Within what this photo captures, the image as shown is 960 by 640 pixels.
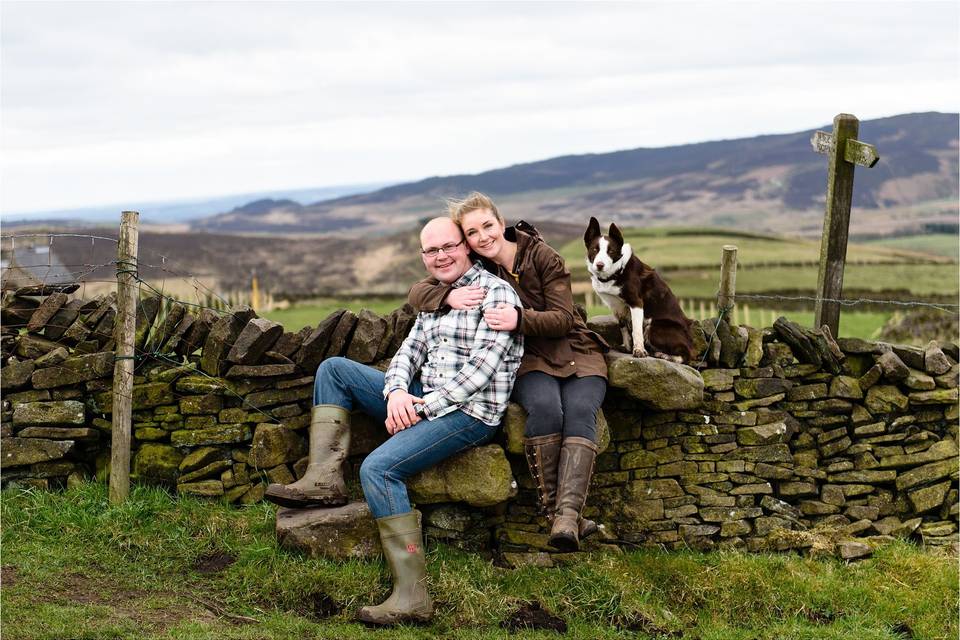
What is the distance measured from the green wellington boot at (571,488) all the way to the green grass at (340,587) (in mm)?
704

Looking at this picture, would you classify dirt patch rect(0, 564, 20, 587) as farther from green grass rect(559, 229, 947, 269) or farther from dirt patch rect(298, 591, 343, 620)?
green grass rect(559, 229, 947, 269)

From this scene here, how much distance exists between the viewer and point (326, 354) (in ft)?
22.7

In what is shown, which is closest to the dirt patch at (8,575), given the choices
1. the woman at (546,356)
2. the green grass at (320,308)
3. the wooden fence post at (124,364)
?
the wooden fence post at (124,364)

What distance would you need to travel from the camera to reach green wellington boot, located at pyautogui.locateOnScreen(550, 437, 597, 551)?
5527mm

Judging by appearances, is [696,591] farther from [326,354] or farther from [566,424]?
[326,354]

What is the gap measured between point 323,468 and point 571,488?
1.69m

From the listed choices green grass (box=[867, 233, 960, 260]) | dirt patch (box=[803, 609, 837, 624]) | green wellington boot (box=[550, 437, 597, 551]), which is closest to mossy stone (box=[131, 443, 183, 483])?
green wellington boot (box=[550, 437, 597, 551])

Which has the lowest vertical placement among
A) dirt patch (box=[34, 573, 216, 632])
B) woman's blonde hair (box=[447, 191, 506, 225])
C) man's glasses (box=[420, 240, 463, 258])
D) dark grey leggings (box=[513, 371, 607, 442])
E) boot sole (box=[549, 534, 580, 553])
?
dirt patch (box=[34, 573, 216, 632])

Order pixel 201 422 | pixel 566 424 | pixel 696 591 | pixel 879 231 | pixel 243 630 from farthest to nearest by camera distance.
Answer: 1. pixel 879 231
2. pixel 201 422
3. pixel 696 591
4. pixel 566 424
5. pixel 243 630

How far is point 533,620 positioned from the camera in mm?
5816

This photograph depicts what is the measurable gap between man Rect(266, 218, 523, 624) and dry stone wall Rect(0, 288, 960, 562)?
379 mm

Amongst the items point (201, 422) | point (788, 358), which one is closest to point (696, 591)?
point (788, 358)

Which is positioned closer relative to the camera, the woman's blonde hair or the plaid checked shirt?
the plaid checked shirt

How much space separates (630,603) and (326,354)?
2.92 metres
